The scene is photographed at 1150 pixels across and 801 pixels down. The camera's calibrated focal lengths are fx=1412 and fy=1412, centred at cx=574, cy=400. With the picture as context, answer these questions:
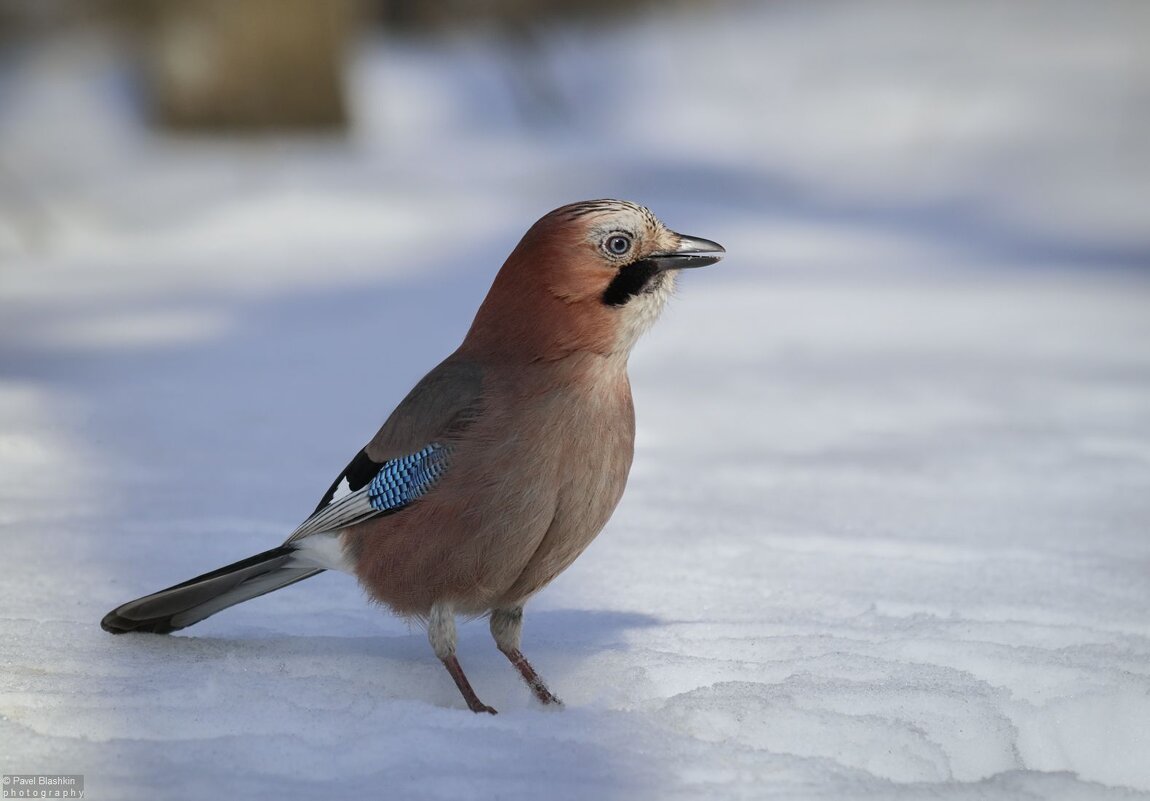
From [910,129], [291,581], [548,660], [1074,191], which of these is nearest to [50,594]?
[291,581]

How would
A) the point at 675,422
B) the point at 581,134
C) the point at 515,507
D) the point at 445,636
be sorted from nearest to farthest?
1. the point at 515,507
2. the point at 445,636
3. the point at 675,422
4. the point at 581,134

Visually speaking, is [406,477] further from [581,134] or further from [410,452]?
[581,134]

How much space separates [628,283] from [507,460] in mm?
418

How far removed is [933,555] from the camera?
132 inches

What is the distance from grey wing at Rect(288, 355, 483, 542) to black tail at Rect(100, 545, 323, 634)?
0.09m

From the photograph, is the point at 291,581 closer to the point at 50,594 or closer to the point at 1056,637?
the point at 50,594

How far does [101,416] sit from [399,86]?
6.81 metres

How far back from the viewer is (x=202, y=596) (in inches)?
107

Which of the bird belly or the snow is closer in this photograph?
the snow

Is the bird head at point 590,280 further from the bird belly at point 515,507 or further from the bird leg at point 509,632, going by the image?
the bird leg at point 509,632

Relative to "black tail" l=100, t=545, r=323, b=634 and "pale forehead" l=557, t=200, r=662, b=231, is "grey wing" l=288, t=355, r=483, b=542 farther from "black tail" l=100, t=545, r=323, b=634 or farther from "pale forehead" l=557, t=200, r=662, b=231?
"pale forehead" l=557, t=200, r=662, b=231

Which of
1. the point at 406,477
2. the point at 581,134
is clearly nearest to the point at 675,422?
the point at 406,477

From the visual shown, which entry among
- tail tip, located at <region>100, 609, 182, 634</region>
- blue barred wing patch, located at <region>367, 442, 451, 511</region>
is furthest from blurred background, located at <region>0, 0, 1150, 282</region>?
blue barred wing patch, located at <region>367, 442, 451, 511</region>

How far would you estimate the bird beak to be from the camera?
8.68ft
